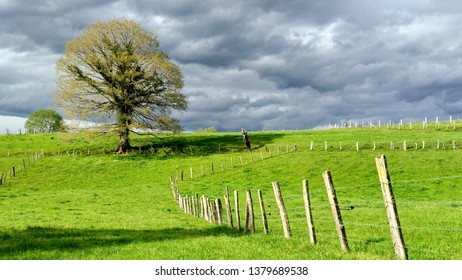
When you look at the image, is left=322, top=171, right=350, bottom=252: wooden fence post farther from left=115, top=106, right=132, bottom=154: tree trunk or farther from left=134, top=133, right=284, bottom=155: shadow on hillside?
left=134, top=133, right=284, bottom=155: shadow on hillside

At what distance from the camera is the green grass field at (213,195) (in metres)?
13.5

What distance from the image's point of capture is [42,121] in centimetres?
13638

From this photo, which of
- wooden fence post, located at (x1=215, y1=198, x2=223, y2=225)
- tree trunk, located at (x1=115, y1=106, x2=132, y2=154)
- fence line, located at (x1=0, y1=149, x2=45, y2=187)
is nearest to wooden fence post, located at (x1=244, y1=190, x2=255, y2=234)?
wooden fence post, located at (x1=215, y1=198, x2=223, y2=225)

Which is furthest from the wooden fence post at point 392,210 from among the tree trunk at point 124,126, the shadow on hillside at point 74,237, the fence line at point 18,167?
the tree trunk at point 124,126

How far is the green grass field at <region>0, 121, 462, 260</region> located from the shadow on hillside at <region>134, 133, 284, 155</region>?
0.91 ft

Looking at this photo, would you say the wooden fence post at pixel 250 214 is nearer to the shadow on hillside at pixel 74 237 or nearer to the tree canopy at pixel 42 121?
the shadow on hillside at pixel 74 237

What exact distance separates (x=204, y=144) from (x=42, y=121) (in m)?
76.3

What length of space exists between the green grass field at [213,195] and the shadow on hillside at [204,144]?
28 centimetres

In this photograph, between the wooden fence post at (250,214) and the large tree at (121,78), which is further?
the large tree at (121,78)

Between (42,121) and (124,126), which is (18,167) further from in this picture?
(42,121)

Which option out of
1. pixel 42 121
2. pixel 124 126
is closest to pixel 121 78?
pixel 124 126

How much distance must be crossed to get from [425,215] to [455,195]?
1686 centimetres

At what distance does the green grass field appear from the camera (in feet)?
44.2
